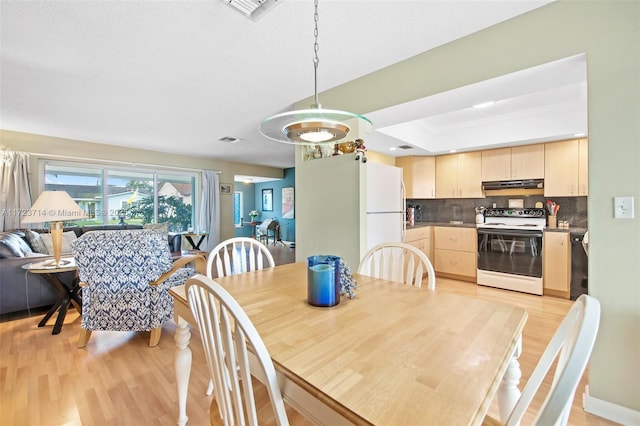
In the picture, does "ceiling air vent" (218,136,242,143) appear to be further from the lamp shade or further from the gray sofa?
the gray sofa

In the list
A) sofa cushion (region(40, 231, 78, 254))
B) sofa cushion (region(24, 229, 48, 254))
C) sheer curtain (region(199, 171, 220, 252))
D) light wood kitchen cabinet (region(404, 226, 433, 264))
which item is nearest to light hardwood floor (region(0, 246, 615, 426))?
sofa cushion (region(24, 229, 48, 254))

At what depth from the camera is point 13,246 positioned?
10.0 ft

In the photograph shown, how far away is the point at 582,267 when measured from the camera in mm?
3232

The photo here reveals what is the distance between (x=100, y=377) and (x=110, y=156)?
433cm

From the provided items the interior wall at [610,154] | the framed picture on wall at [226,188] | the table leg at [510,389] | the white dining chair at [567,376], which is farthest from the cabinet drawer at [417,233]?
the framed picture on wall at [226,188]

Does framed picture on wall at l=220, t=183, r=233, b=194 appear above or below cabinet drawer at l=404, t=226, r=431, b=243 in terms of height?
above

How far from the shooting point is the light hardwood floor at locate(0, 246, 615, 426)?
1.54 m

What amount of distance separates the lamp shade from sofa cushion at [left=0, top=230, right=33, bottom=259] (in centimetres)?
63

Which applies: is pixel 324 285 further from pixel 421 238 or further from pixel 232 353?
pixel 421 238

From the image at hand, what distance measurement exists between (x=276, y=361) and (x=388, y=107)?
6.89 ft

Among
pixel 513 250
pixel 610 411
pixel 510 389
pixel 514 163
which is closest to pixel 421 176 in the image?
pixel 514 163

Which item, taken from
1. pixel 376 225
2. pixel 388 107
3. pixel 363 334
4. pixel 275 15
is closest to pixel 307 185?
pixel 376 225

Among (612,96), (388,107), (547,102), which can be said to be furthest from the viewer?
(547,102)

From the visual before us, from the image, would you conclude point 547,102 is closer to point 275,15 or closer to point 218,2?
point 275,15
